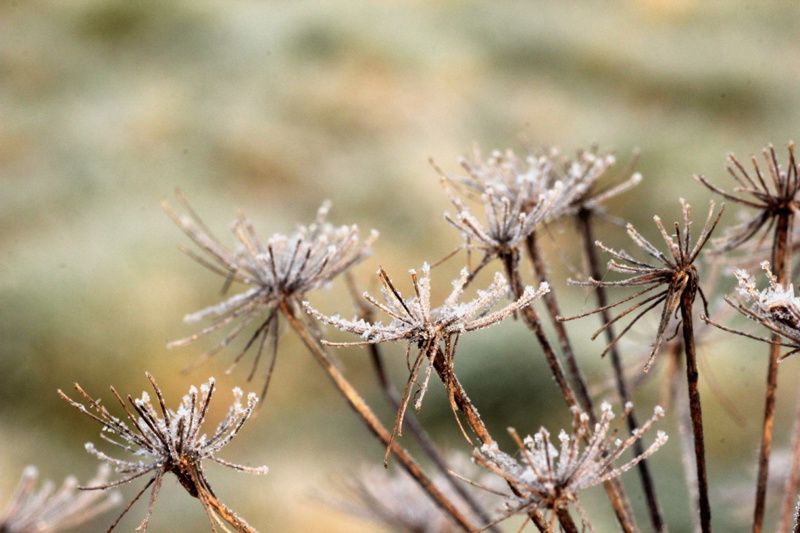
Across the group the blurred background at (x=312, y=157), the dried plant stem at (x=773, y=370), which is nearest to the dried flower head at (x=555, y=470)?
the dried plant stem at (x=773, y=370)

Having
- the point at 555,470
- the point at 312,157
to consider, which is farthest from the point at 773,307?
the point at 312,157

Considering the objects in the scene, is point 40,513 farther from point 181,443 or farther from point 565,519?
point 565,519

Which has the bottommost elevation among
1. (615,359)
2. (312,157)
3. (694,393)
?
(694,393)

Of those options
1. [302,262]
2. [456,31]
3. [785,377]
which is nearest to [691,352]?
[302,262]

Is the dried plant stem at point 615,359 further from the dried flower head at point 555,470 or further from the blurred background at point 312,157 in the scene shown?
the blurred background at point 312,157

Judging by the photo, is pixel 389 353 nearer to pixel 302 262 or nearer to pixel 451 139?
pixel 451 139

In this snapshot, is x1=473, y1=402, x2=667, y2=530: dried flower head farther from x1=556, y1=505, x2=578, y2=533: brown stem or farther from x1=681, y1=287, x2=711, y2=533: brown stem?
x1=681, y1=287, x2=711, y2=533: brown stem
